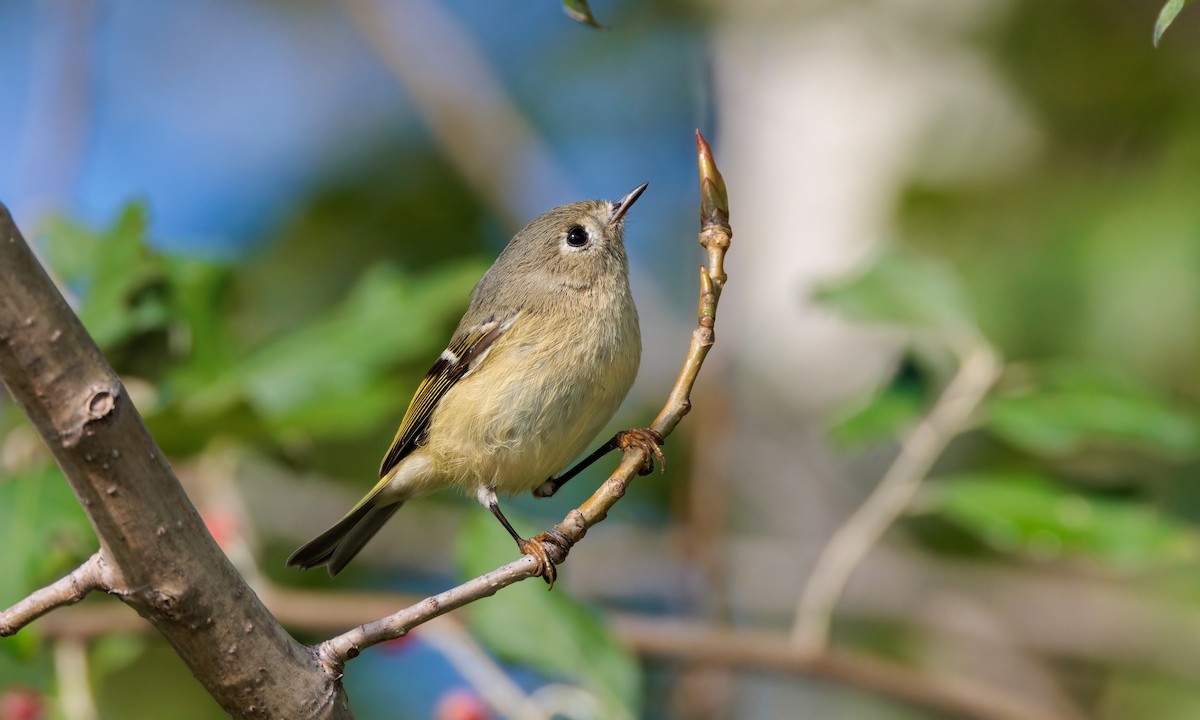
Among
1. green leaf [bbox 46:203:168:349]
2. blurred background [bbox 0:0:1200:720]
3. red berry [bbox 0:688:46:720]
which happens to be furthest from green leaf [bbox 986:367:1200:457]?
red berry [bbox 0:688:46:720]

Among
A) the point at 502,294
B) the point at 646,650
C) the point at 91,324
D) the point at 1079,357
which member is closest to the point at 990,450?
the point at 1079,357

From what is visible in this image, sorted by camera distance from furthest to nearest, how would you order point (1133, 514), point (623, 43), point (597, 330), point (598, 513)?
point (623, 43)
point (1133, 514)
point (597, 330)
point (598, 513)

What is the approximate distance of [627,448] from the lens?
6.78 ft

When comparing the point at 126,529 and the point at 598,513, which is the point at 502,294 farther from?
the point at 126,529

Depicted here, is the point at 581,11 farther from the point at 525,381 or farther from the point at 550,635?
the point at 550,635

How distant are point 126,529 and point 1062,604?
3.20 metres

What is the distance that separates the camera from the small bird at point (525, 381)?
2.28 metres

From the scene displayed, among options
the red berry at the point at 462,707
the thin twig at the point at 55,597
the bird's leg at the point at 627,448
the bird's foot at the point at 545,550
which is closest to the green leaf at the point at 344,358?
the bird's leg at the point at 627,448

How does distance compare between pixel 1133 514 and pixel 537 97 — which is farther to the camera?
pixel 537 97

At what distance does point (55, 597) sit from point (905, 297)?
1.96 metres

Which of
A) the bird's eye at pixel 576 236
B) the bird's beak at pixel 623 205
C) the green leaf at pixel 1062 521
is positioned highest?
the bird's beak at pixel 623 205

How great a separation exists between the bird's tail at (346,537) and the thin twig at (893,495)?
0.94 m

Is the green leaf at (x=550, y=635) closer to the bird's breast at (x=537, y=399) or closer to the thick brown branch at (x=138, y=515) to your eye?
the bird's breast at (x=537, y=399)

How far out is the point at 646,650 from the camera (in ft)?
8.82
